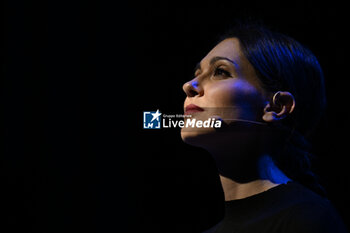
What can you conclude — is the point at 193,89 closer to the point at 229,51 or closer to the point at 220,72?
the point at 220,72

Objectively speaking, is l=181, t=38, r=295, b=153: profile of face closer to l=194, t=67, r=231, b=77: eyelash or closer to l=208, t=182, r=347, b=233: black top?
l=194, t=67, r=231, b=77: eyelash

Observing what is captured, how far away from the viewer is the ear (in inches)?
46.8

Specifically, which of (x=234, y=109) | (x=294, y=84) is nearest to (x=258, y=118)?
(x=234, y=109)

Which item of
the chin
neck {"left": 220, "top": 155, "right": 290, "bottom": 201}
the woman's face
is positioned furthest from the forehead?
neck {"left": 220, "top": 155, "right": 290, "bottom": 201}

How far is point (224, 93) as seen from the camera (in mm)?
1152

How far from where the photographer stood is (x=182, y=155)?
6.16 feet

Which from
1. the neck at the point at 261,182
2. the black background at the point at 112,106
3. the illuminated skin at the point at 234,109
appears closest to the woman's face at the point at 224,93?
the illuminated skin at the point at 234,109

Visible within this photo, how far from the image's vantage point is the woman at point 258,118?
114 centimetres

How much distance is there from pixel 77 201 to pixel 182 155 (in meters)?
0.71

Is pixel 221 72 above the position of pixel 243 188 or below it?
above

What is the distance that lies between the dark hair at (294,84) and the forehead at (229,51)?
0.09 ft

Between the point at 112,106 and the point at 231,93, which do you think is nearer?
the point at 231,93

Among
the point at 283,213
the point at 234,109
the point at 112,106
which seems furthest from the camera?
the point at 112,106

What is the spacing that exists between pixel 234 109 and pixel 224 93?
0.24 feet
